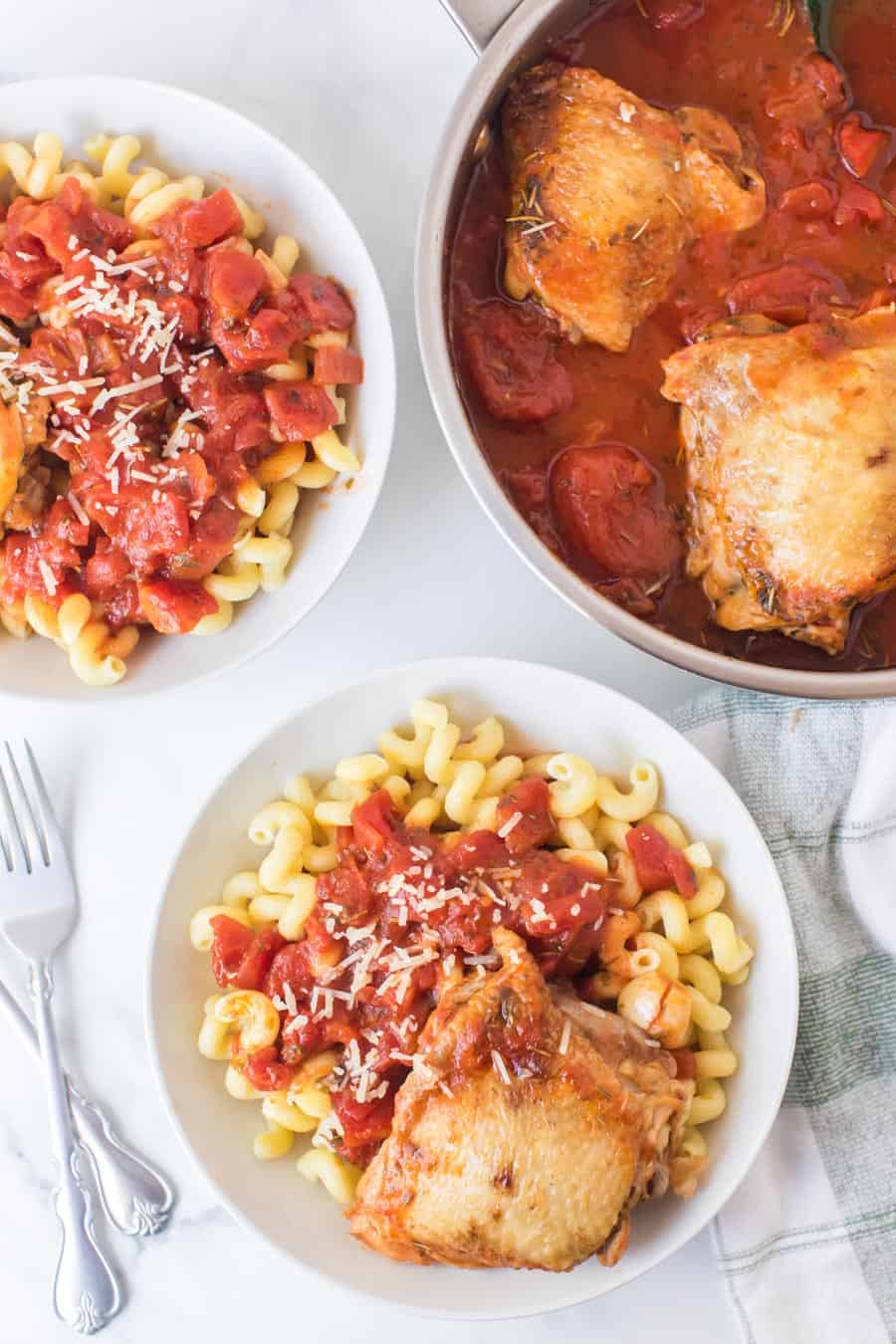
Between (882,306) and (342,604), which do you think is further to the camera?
(342,604)

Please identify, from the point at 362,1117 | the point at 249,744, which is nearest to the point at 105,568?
the point at 249,744

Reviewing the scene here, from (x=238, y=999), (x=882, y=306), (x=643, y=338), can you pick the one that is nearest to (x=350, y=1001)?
(x=238, y=999)

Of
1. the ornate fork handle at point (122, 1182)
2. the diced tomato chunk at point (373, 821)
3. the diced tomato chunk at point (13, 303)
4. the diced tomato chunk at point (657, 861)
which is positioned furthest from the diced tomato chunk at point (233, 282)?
the ornate fork handle at point (122, 1182)

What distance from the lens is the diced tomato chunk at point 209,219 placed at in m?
3.13

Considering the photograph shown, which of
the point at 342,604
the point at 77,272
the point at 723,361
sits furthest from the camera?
the point at 342,604

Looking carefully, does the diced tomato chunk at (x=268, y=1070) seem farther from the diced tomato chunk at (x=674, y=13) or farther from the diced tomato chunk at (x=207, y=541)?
the diced tomato chunk at (x=674, y=13)

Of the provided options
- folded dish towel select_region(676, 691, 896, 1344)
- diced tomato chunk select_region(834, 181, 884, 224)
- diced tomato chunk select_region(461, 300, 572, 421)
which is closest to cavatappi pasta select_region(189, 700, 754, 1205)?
folded dish towel select_region(676, 691, 896, 1344)

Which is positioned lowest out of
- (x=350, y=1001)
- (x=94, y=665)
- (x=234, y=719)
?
(x=350, y=1001)

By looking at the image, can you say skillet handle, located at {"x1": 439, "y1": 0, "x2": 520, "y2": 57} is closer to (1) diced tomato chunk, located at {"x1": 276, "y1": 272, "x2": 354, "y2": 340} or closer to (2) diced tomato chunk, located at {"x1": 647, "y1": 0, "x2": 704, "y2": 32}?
(2) diced tomato chunk, located at {"x1": 647, "y1": 0, "x2": 704, "y2": 32}

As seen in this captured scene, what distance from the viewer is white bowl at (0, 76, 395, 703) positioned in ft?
10.3

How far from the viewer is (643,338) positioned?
2986mm

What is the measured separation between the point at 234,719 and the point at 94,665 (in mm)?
509

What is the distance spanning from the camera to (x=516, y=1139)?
284cm

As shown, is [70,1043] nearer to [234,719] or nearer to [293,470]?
[234,719]
